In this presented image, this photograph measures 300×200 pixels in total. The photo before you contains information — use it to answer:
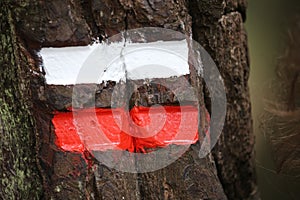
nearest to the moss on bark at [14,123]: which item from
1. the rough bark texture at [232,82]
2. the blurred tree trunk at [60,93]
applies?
the blurred tree trunk at [60,93]

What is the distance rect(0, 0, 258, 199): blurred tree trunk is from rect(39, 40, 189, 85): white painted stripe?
0.02m

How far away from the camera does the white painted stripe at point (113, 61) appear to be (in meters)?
0.95

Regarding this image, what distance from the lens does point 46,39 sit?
0.93 meters

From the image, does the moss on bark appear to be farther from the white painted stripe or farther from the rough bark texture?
the rough bark texture

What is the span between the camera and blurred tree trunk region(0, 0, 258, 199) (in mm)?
932

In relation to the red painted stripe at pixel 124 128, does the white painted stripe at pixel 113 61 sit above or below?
above

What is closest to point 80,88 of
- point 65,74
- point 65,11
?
point 65,74

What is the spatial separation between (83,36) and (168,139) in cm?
28

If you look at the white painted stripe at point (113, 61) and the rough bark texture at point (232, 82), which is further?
the rough bark texture at point (232, 82)

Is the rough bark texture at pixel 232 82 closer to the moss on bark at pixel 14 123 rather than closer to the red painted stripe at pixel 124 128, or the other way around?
the red painted stripe at pixel 124 128

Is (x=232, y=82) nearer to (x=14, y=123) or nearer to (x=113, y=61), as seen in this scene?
(x=113, y=61)

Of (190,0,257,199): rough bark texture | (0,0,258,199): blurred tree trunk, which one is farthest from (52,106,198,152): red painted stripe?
(190,0,257,199): rough bark texture

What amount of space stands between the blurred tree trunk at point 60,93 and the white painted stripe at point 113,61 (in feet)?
0.07

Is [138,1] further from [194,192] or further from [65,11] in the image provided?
A: [194,192]
